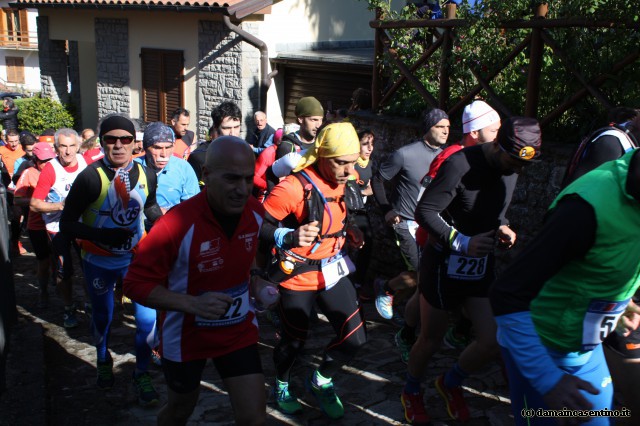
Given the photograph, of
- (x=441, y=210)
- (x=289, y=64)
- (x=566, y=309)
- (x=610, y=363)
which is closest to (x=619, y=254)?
(x=566, y=309)

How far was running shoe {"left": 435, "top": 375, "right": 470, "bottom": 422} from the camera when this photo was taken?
4430 millimetres

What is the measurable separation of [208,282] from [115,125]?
6.28 ft

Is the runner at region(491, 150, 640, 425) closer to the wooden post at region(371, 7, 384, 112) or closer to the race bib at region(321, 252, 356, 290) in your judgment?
the race bib at region(321, 252, 356, 290)

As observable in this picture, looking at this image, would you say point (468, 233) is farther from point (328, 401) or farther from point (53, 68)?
point (53, 68)

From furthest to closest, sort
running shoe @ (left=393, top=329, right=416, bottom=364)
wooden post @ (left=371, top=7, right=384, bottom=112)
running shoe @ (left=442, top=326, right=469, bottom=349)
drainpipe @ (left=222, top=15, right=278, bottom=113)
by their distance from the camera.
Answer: drainpipe @ (left=222, top=15, right=278, bottom=113)
wooden post @ (left=371, top=7, right=384, bottom=112)
running shoe @ (left=442, top=326, right=469, bottom=349)
running shoe @ (left=393, top=329, right=416, bottom=364)

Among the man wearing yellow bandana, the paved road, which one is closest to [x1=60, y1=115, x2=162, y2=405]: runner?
the paved road

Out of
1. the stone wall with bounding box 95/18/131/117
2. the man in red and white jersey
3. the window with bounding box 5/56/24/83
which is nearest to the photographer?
the man in red and white jersey

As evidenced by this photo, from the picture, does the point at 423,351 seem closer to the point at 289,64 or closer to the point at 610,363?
the point at 610,363

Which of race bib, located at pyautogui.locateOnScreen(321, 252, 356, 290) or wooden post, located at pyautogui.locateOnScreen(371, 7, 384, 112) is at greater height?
wooden post, located at pyautogui.locateOnScreen(371, 7, 384, 112)

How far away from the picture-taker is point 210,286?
3332 millimetres

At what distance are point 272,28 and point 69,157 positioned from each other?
963cm

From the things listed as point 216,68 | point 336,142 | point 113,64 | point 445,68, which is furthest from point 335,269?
point 113,64

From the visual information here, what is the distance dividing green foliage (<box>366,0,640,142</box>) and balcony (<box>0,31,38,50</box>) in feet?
156

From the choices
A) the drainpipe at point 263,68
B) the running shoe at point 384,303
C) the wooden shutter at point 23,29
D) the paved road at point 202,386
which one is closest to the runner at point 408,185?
the running shoe at point 384,303
